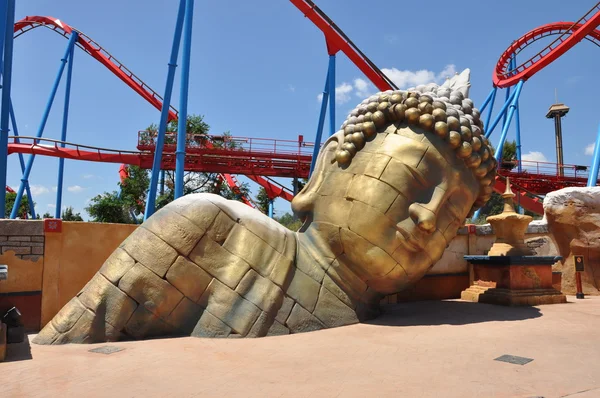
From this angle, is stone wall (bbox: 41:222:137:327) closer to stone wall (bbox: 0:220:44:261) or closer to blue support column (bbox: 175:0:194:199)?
stone wall (bbox: 0:220:44:261)

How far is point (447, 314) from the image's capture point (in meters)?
6.46

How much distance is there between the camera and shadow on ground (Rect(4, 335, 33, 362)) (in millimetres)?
3834

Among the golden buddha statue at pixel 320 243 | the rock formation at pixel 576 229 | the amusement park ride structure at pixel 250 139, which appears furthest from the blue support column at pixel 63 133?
the rock formation at pixel 576 229

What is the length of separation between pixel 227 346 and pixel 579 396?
115 inches

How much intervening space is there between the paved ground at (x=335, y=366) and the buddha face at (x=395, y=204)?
824mm

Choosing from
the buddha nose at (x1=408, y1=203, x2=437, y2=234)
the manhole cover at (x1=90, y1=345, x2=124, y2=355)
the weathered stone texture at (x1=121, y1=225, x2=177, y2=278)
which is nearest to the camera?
the manhole cover at (x1=90, y1=345, x2=124, y2=355)

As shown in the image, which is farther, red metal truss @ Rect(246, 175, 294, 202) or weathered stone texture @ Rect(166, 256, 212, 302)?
red metal truss @ Rect(246, 175, 294, 202)

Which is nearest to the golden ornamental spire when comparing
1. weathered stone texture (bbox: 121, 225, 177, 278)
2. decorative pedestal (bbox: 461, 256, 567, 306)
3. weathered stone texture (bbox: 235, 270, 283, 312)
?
decorative pedestal (bbox: 461, 256, 567, 306)

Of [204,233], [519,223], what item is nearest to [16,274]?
[204,233]

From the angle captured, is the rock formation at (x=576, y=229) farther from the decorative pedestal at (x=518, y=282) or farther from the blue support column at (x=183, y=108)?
the blue support column at (x=183, y=108)

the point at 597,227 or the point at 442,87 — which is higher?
the point at 442,87

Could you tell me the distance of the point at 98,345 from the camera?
14.0ft

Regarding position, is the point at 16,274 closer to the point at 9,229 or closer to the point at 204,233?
the point at 9,229

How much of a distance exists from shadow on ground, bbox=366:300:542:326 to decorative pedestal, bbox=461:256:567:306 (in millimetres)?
345
